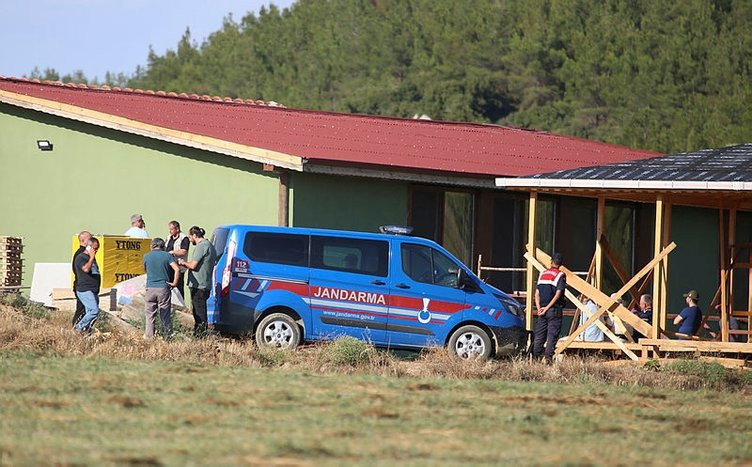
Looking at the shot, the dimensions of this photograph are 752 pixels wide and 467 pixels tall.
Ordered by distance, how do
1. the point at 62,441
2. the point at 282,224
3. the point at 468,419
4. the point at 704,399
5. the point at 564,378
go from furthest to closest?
1. the point at 282,224
2. the point at 564,378
3. the point at 704,399
4. the point at 468,419
5. the point at 62,441

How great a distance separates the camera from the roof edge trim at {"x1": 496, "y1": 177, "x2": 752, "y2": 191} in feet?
55.0

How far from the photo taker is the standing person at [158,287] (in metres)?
17.0

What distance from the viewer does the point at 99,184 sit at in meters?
21.5

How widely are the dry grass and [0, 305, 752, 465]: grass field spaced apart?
27 millimetres

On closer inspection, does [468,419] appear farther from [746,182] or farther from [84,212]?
[84,212]

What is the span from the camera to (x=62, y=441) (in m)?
9.35

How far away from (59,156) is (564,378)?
1007cm

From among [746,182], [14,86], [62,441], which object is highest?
[14,86]

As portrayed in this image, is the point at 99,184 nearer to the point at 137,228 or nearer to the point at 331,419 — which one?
the point at 137,228

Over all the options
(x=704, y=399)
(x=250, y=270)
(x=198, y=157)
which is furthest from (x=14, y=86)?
Answer: (x=704, y=399)


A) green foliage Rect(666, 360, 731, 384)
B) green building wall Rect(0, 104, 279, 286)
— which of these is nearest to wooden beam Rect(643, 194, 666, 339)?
green foliage Rect(666, 360, 731, 384)

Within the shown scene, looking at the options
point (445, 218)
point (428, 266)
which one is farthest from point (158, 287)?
point (445, 218)

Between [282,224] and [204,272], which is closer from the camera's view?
[204,272]

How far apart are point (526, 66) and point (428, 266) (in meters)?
39.7
